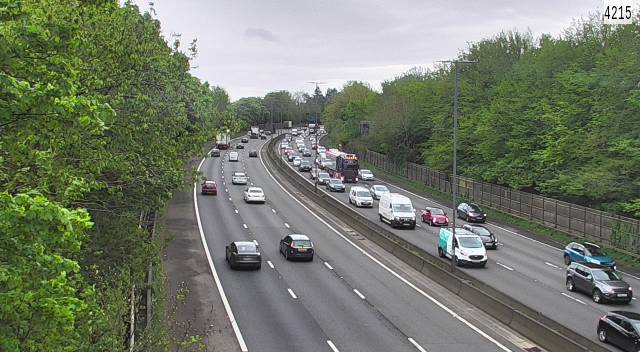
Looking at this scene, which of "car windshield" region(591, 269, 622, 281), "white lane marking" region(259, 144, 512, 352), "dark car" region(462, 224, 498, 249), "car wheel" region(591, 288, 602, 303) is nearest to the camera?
"white lane marking" region(259, 144, 512, 352)

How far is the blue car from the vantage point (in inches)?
1398

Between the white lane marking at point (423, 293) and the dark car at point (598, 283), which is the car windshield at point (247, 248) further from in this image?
the dark car at point (598, 283)

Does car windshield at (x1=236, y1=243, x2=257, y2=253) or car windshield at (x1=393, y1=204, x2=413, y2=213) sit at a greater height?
car windshield at (x1=236, y1=243, x2=257, y2=253)

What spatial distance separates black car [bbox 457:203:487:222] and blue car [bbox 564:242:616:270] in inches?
566

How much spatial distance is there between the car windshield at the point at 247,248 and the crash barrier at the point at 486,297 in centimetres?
856

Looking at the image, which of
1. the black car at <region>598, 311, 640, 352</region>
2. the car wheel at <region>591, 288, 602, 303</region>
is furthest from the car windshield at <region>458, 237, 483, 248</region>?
the black car at <region>598, 311, 640, 352</region>

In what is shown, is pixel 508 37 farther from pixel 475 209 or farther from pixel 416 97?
pixel 475 209

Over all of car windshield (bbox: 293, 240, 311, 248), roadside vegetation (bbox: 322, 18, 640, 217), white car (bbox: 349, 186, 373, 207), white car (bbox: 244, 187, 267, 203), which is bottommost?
white car (bbox: 349, 186, 373, 207)

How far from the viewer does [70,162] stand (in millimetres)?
15375

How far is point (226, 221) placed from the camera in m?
49.0

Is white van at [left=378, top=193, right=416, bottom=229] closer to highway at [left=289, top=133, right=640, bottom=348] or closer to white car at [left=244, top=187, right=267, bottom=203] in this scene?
highway at [left=289, top=133, right=640, bottom=348]

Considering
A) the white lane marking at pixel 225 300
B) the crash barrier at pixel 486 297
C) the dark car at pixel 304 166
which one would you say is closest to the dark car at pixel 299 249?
the white lane marking at pixel 225 300

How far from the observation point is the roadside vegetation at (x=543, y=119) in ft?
154

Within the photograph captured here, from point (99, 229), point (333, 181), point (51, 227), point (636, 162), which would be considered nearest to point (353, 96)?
point (333, 181)
